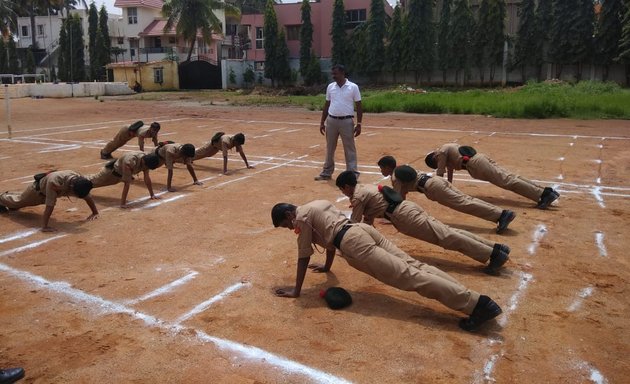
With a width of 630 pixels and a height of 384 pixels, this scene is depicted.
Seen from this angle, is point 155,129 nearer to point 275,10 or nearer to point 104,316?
point 104,316

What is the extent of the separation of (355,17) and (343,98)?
39441 millimetres

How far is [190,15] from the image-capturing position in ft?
150

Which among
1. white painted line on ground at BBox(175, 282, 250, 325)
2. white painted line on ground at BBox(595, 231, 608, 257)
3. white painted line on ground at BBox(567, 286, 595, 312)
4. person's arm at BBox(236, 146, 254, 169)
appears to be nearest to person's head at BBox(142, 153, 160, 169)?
person's arm at BBox(236, 146, 254, 169)

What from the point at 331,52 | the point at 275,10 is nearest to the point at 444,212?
the point at 331,52

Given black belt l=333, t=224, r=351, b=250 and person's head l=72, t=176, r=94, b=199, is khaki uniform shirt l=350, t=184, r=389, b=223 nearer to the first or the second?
black belt l=333, t=224, r=351, b=250

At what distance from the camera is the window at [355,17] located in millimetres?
45519

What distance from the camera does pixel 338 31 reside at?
1736 inches

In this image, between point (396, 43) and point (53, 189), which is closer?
point (53, 189)

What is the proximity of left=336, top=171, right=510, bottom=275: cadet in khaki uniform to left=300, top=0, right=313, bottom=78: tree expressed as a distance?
1624 inches

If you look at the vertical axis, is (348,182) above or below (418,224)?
above

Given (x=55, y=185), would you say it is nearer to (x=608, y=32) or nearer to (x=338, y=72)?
(x=338, y=72)

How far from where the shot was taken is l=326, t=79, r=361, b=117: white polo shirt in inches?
358

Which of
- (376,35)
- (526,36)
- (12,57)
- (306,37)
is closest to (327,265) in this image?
(526,36)

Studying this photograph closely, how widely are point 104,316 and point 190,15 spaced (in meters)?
45.2
